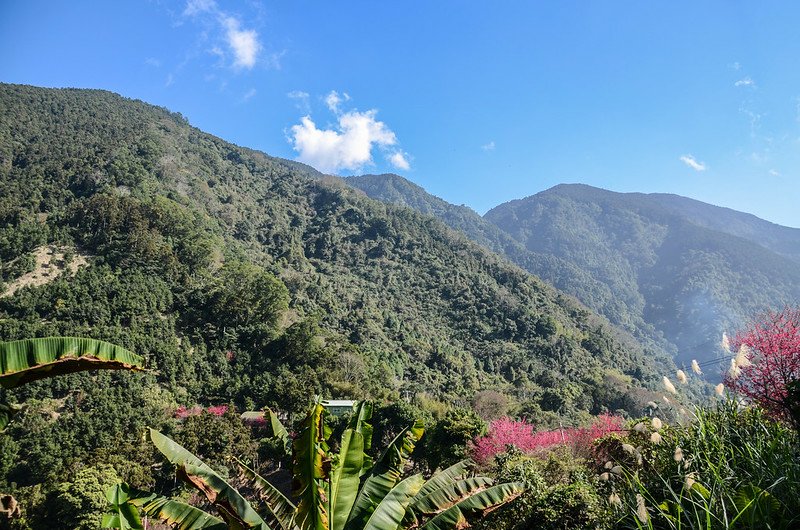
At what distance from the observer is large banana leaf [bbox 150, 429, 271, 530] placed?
4.76m

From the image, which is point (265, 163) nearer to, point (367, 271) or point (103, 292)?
point (367, 271)

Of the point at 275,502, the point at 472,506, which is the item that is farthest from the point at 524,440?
the point at 275,502

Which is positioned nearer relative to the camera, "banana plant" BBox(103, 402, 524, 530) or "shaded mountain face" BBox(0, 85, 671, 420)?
"banana plant" BBox(103, 402, 524, 530)

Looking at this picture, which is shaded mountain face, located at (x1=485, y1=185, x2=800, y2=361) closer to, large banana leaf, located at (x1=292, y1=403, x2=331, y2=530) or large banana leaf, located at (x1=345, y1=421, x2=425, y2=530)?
large banana leaf, located at (x1=345, y1=421, x2=425, y2=530)

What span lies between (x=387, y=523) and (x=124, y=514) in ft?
9.37

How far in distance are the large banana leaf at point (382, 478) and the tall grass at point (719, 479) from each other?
2572 mm

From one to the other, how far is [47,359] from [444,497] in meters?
4.55

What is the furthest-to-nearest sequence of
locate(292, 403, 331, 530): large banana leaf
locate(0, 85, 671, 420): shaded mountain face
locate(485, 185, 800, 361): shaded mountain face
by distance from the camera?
locate(485, 185, 800, 361): shaded mountain face → locate(0, 85, 671, 420): shaded mountain face → locate(292, 403, 331, 530): large banana leaf

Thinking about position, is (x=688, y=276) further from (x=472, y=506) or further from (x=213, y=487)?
(x=213, y=487)

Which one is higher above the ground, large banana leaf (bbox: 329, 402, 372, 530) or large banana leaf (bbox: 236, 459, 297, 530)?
large banana leaf (bbox: 329, 402, 372, 530)

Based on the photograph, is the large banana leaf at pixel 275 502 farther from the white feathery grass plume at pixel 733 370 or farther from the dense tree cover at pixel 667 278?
the dense tree cover at pixel 667 278

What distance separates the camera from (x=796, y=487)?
3930 millimetres

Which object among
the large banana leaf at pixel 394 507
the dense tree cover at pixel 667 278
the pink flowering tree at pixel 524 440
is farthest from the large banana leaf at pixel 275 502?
the dense tree cover at pixel 667 278

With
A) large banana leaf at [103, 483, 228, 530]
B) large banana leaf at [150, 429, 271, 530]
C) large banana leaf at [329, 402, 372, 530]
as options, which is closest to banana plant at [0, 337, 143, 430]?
large banana leaf at [150, 429, 271, 530]
